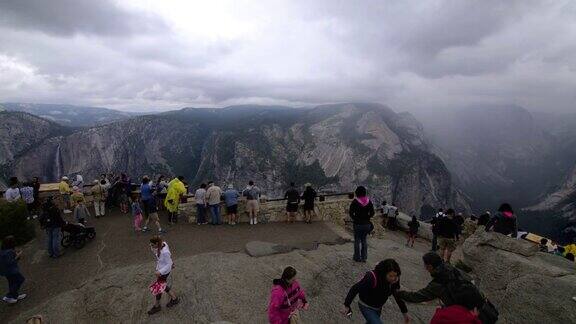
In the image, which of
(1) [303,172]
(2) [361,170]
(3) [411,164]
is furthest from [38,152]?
(3) [411,164]

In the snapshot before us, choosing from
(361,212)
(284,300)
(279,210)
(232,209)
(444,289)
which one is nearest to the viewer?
(444,289)

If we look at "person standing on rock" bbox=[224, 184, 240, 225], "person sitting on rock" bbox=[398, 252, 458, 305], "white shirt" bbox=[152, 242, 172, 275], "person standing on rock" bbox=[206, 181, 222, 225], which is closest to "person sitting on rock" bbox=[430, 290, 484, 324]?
"person sitting on rock" bbox=[398, 252, 458, 305]

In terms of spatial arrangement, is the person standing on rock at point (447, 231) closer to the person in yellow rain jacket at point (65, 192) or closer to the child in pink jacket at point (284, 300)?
the child in pink jacket at point (284, 300)

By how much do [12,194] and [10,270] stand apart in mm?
Result: 6301

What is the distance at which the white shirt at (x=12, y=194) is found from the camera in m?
12.6

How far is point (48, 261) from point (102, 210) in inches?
168

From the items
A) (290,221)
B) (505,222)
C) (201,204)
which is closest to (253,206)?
(290,221)

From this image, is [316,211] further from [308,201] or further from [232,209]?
[232,209]

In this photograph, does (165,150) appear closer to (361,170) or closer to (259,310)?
(361,170)

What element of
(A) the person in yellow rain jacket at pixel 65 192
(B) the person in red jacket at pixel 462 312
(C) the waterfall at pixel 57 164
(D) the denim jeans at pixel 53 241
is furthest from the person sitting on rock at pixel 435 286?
(C) the waterfall at pixel 57 164

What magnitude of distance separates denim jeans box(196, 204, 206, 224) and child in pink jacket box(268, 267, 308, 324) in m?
8.89

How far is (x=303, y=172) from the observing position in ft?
483

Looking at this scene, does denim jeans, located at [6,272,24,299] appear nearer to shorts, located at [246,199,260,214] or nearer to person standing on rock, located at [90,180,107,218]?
person standing on rock, located at [90,180,107,218]

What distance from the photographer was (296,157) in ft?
521
